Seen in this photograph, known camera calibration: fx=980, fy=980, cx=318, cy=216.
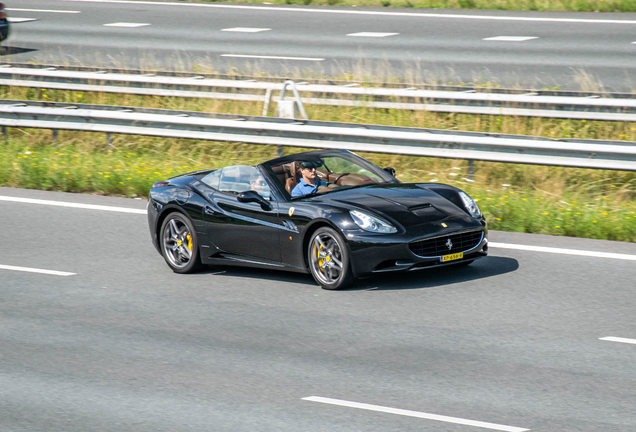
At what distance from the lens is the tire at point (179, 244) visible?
977cm

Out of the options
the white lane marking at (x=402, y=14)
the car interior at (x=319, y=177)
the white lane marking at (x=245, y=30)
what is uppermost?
the white lane marking at (x=402, y=14)

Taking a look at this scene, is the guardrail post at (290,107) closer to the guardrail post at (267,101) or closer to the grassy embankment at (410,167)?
the guardrail post at (267,101)

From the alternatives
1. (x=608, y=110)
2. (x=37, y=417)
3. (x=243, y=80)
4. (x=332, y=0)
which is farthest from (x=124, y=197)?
(x=332, y=0)

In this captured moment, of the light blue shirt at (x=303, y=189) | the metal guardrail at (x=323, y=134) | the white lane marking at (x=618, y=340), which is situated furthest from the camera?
the metal guardrail at (x=323, y=134)

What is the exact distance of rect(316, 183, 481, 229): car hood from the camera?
858 centimetres

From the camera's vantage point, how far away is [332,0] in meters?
28.2

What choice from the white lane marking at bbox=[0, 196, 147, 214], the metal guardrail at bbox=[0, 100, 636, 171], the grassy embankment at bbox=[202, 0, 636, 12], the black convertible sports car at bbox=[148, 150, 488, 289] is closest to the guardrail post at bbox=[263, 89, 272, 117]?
the metal guardrail at bbox=[0, 100, 636, 171]

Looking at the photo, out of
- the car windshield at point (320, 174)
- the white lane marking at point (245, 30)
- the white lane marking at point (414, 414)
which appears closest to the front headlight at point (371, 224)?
the car windshield at point (320, 174)

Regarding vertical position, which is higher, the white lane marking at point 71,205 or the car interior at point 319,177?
the car interior at point 319,177

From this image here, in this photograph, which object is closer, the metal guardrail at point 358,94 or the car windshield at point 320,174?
the car windshield at point 320,174

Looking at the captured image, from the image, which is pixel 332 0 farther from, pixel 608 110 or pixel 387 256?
pixel 387 256

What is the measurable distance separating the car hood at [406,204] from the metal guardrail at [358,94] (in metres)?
5.16

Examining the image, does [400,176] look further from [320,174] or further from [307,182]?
[307,182]

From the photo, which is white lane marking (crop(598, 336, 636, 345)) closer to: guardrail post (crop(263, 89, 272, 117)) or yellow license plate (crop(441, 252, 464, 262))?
yellow license plate (crop(441, 252, 464, 262))
